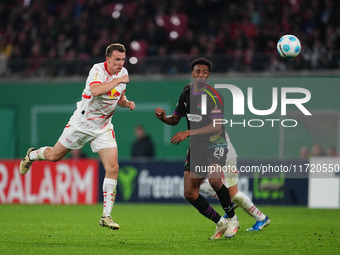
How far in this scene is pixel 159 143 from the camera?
20.2 meters

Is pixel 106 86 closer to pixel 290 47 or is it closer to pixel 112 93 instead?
pixel 112 93

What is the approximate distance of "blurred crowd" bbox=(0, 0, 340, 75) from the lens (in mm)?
18594

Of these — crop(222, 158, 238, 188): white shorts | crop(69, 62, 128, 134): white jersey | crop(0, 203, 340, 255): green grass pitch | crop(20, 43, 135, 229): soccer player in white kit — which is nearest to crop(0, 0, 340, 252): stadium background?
crop(0, 203, 340, 255): green grass pitch

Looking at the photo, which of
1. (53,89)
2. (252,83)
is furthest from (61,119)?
→ (252,83)

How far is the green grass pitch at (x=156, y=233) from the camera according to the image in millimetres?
7906

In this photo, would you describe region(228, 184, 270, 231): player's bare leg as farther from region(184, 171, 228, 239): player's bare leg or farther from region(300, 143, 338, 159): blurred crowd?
region(300, 143, 338, 159): blurred crowd

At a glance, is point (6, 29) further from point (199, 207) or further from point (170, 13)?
point (199, 207)

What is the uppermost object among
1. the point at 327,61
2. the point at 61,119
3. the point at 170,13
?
the point at 170,13

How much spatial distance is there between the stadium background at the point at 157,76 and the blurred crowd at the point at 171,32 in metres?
0.03

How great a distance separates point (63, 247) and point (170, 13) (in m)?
Answer: 14.2

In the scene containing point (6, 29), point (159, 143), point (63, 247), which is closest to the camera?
point (63, 247)

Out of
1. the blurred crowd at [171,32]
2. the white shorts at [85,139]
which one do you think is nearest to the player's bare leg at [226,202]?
the white shorts at [85,139]

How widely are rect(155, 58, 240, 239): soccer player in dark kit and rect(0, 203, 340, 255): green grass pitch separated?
446 mm

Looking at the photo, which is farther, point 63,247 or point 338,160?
point 338,160
